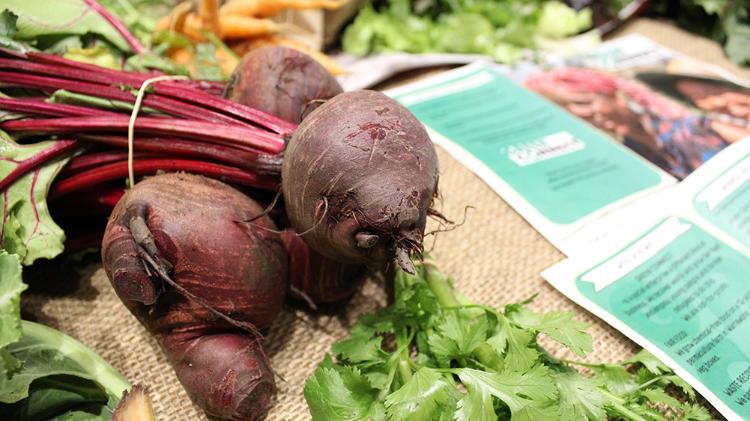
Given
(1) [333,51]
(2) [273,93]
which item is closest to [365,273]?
(2) [273,93]

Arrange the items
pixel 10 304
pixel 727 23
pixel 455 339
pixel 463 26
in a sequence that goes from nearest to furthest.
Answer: pixel 10 304
pixel 455 339
pixel 463 26
pixel 727 23

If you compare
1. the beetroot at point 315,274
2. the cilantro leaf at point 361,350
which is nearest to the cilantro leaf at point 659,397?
the cilantro leaf at point 361,350

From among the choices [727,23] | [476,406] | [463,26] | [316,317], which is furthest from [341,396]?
[727,23]

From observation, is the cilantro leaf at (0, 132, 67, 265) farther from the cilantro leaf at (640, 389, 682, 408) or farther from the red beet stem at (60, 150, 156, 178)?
the cilantro leaf at (640, 389, 682, 408)

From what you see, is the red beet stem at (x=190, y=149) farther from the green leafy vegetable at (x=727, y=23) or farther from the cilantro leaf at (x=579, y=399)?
the green leafy vegetable at (x=727, y=23)

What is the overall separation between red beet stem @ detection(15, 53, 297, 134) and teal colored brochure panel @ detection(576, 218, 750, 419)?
0.78m

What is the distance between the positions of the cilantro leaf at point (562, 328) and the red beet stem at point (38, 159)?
94 cm

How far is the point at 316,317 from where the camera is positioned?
1.21 meters

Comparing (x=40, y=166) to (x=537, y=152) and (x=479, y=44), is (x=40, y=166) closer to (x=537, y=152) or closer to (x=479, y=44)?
(x=537, y=152)

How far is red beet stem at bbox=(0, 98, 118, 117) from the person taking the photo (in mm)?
1090

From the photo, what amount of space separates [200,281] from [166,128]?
323 mm

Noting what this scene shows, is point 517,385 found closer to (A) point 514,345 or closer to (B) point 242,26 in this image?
(A) point 514,345

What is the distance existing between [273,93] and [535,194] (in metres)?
0.76

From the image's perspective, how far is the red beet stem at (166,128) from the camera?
103 centimetres
